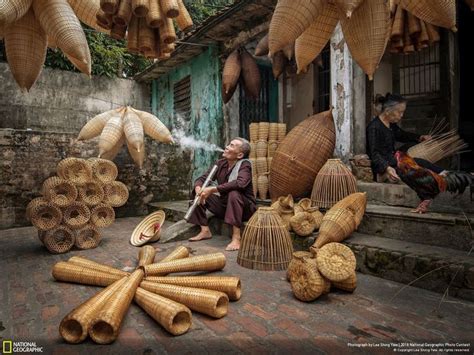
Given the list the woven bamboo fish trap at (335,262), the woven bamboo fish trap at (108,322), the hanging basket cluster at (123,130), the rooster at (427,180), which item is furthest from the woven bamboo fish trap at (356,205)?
the hanging basket cluster at (123,130)

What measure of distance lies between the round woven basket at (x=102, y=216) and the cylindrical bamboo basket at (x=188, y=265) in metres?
1.95

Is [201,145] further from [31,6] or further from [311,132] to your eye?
[31,6]

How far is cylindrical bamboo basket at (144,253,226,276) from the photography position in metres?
2.95

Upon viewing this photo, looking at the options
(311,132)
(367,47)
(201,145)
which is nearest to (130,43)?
(367,47)

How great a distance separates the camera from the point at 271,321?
2.30 meters

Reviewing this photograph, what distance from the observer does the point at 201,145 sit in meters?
8.44

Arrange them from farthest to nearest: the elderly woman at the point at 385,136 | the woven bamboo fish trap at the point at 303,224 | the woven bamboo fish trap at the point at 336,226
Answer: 1. the elderly woman at the point at 385,136
2. the woven bamboo fish trap at the point at 303,224
3. the woven bamboo fish trap at the point at 336,226

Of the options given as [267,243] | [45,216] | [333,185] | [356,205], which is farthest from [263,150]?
[45,216]

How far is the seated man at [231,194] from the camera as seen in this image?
4.48m

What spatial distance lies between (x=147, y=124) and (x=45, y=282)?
3301mm

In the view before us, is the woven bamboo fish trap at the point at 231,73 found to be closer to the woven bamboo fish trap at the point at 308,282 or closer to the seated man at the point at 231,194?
the seated man at the point at 231,194

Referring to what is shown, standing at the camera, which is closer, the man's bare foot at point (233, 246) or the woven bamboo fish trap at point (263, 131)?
the man's bare foot at point (233, 246)

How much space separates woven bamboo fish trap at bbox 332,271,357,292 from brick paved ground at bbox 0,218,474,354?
2.0 inches

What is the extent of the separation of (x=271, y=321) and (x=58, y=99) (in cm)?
1047
